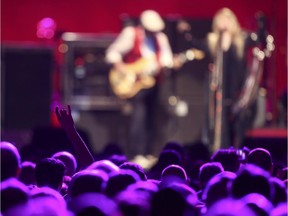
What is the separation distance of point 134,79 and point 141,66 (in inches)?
7.0

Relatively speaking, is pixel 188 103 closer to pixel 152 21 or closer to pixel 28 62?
pixel 152 21

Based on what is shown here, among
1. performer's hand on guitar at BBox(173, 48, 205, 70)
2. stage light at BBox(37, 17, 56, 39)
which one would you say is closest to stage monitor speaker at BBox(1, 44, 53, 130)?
stage light at BBox(37, 17, 56, 39)

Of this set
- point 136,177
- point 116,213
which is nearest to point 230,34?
point 136,177

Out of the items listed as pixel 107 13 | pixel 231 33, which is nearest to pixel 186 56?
pixel 231 33

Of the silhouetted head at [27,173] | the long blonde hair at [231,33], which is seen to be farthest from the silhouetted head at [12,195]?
the long blonde hair at [231,33]

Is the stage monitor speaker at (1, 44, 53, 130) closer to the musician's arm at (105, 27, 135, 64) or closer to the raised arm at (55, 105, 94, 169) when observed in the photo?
the musician's arm at (105, 27, 135, 64)

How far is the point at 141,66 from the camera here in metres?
8.53

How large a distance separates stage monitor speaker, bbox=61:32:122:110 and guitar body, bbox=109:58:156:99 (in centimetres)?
77

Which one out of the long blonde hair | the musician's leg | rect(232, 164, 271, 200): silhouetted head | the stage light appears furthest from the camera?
the stage light

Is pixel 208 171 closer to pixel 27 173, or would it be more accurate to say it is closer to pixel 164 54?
pixel 27 173

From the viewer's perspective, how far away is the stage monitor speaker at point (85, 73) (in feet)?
31.8

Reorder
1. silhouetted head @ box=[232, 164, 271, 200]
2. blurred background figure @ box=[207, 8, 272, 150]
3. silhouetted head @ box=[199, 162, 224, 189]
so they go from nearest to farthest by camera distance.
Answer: silhouetted head @ box=[232, 164, 271, 200], silhouetted head @ box=[199, 162, 224, 189], blurred background figure @ box=[207, 8, 272, 150]

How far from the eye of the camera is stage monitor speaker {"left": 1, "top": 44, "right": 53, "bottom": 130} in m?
9.59

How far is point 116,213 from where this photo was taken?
230 cm
